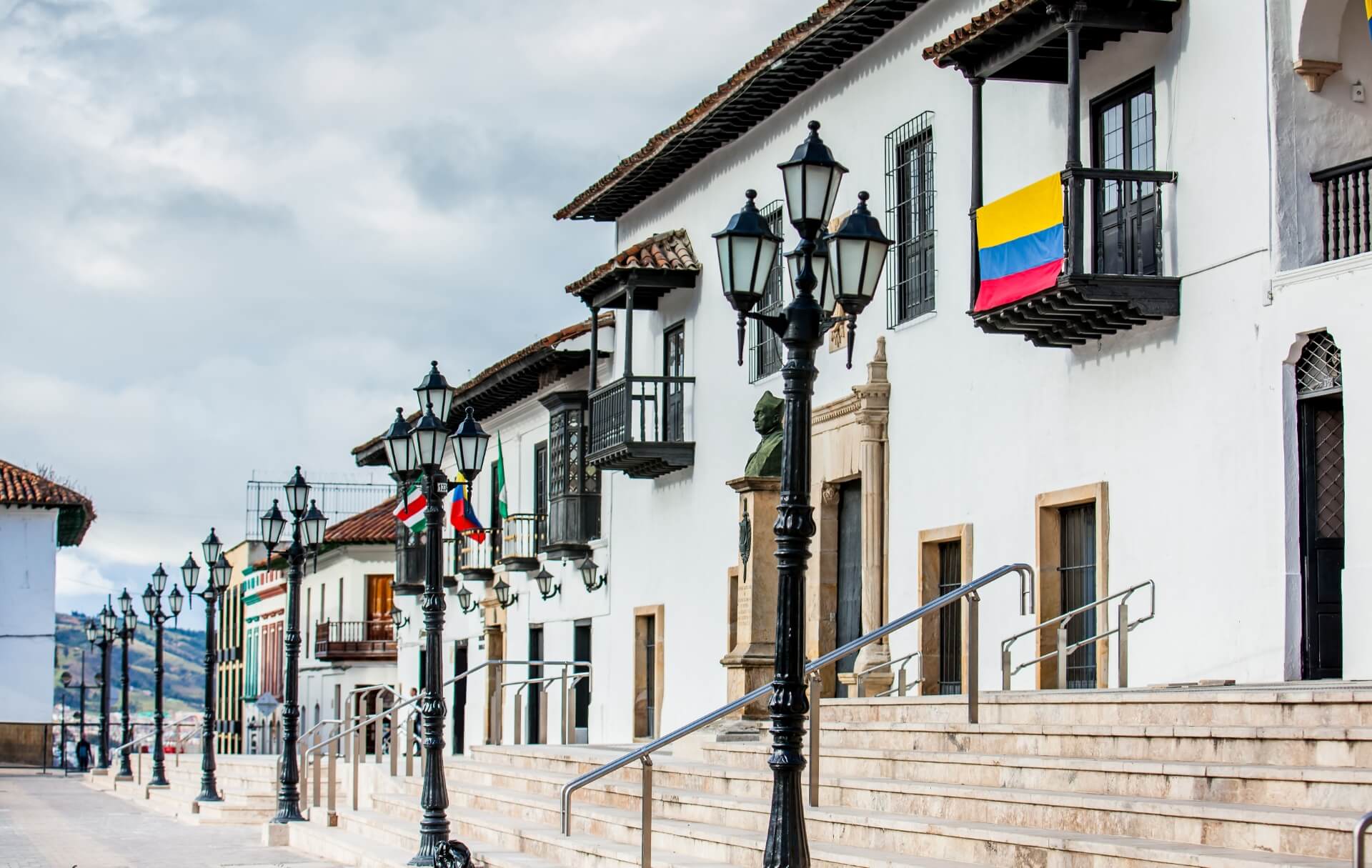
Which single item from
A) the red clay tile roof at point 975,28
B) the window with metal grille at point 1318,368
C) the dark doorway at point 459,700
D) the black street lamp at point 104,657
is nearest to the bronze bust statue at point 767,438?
the red clay tile roof at point 975,28

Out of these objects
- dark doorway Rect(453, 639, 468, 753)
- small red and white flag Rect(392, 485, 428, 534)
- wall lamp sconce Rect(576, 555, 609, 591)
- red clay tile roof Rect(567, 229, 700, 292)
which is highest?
red clay tile roof Rect(567, 229, 700, 292)

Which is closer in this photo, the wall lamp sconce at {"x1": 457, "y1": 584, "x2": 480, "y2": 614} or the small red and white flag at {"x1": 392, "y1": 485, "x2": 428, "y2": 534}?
the small red and white flag at {"x1": 392, "y1": 485, "x2": 428, "y2": 534}

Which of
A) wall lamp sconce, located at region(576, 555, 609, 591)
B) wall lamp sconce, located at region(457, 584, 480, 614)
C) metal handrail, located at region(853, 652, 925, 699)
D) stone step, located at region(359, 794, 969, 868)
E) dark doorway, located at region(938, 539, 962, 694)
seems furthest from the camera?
wall lamp sconce, located at region(457, 584, 480, 614)

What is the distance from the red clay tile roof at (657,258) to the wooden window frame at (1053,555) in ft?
30.1

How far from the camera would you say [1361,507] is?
12.7 m

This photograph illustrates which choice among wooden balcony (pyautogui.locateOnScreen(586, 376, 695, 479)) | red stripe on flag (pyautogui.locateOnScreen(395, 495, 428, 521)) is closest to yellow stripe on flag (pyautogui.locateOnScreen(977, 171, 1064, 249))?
wooden balcony (pyautogui.locateOnScreen(586, 376, 695, 479))

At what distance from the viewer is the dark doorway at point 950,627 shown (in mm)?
17594

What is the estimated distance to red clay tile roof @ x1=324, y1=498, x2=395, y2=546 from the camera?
51.7 meters

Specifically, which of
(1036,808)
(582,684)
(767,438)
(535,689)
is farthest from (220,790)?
(1036,808)

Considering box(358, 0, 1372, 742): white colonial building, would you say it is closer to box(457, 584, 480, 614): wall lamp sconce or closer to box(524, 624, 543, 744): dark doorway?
box(524, 624, 543, 744): dark doorway

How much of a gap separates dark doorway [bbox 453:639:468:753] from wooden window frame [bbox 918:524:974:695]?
1840 centimetres

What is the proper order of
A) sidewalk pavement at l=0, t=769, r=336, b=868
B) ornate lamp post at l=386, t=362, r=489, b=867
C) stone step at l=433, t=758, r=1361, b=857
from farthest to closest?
1. sidewalk pavement at l=0, t=769, r=336, b=868
2. ornate lamp post at l=386, t=362, r=489, b=867
3. stone step at l=433, t=758, r=1361, b=857

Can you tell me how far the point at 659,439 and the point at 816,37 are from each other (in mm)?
6899

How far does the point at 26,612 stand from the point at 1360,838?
163ft
